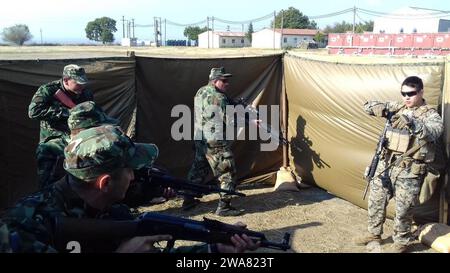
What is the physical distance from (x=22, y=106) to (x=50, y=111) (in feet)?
2.97

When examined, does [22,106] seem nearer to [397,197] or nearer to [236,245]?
[236,245]

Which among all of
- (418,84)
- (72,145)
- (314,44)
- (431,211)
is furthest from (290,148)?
(314,44)

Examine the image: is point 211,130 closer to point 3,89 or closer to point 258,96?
point 258,96

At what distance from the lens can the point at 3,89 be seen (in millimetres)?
5086

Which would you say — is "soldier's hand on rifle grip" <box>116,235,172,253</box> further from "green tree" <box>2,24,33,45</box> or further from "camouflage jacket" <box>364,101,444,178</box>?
"green tree" <box>2,24,33,45</box>

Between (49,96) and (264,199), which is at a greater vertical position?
(49,96)

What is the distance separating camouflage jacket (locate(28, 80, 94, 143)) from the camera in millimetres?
4570

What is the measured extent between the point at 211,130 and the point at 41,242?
13.0ft

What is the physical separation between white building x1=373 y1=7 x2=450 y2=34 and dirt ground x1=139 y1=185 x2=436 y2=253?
58.4m

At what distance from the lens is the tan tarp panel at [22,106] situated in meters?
5.14

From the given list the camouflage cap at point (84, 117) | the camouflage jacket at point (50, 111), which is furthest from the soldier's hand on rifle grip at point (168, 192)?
the camouflage jacket at point (50, 111)

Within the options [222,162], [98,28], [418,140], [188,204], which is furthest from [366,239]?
[98,28]

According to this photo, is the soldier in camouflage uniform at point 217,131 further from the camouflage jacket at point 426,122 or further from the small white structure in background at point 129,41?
the small white structure in background at point 129,41

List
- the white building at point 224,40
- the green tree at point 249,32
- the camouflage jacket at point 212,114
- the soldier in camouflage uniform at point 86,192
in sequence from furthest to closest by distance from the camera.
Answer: the green tree at point 249,32 < the white building at point 224,40 < the camouflage jacket at point 212,114 < the soldier in camouflage uniform at point 86,192
